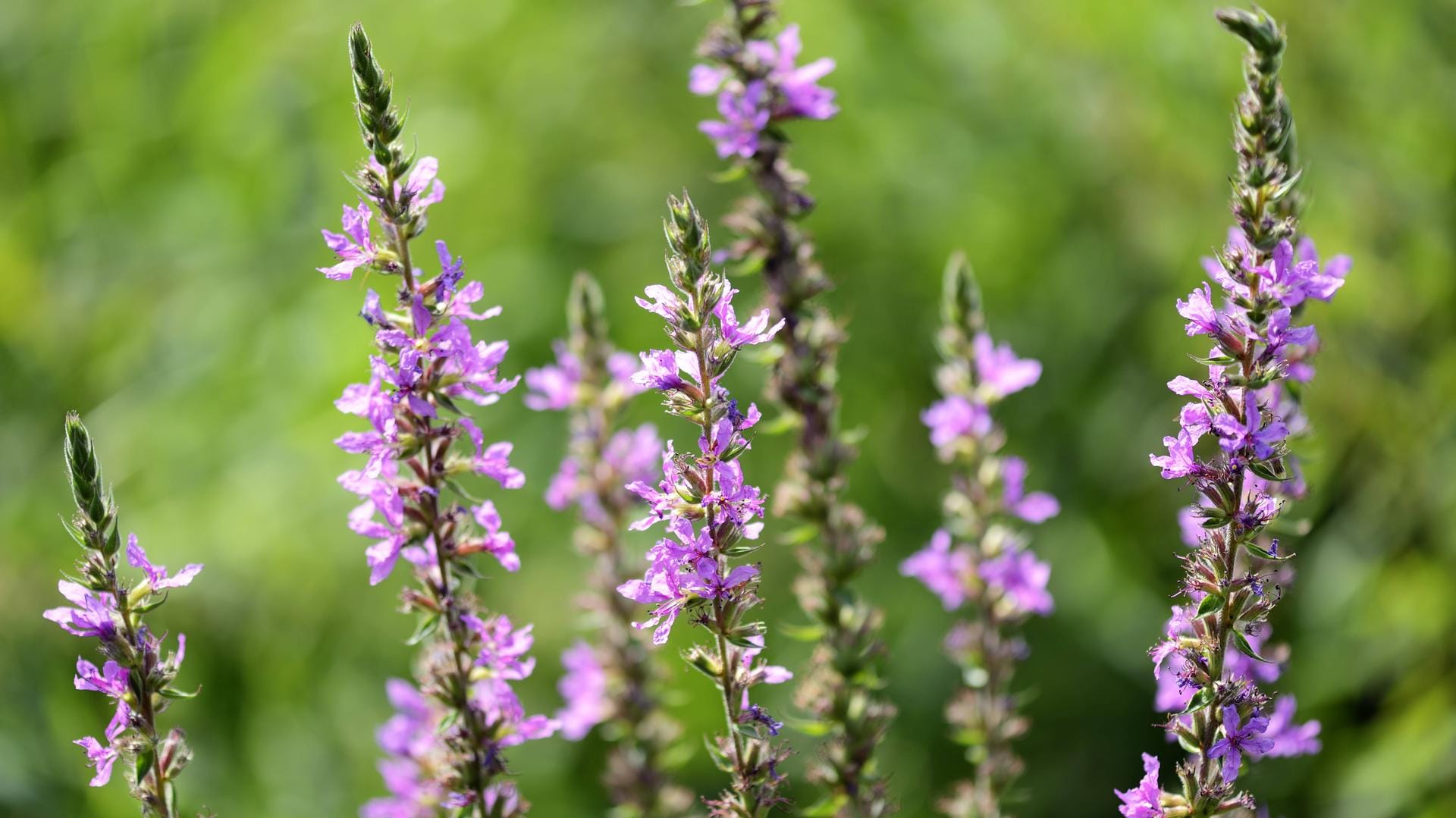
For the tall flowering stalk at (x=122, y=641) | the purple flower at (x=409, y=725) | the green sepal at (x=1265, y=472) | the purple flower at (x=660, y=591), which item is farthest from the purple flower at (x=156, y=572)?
the green sepal at (x=1265, y=472)

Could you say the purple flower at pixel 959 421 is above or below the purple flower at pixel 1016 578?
above

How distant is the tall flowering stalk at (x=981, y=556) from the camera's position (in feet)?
7.91

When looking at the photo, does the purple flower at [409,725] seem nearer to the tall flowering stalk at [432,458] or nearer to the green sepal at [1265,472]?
the tall flowering stalk at [432,458]

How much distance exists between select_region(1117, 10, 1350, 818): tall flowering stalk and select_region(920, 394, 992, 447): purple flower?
75 centimetres

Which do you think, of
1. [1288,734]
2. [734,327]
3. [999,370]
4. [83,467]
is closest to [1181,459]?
[734,327]

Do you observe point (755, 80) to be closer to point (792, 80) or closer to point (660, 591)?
point (792, 80)

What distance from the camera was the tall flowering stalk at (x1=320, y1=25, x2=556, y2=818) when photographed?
1652mm

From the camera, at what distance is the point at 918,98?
169 inches

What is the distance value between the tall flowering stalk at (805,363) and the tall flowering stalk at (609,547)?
1.09 feet

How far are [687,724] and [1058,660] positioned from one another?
107 cm

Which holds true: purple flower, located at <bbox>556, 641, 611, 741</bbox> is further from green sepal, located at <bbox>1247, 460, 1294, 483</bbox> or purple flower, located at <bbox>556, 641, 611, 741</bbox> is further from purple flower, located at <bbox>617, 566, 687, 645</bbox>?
green sepal, located at <bbox>1247, 460, 1294, 483</bbox>

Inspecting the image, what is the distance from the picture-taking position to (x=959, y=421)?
98.1 inches

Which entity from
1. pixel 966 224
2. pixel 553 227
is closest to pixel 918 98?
pixel 966 224

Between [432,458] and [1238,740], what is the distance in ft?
3.48
